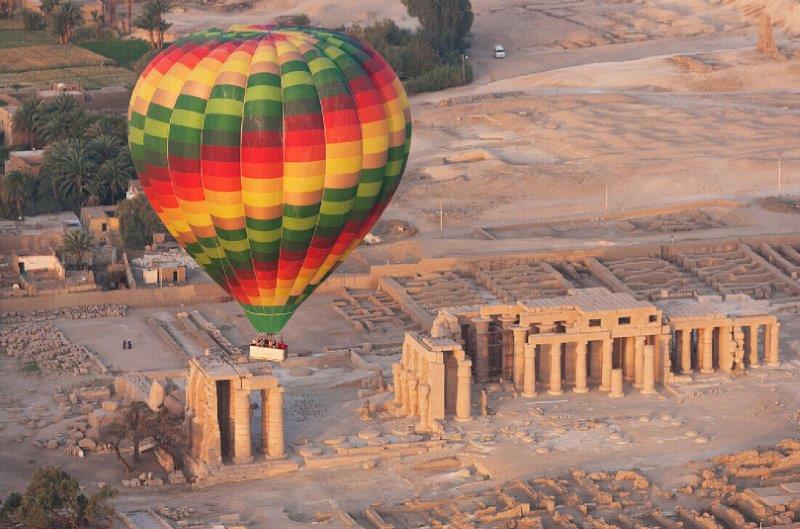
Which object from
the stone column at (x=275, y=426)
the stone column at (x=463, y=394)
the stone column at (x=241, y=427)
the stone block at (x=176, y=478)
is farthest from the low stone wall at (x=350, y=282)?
the stone block at (x=176, y=478)

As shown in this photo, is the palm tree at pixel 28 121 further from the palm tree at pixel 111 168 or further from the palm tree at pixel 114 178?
the palm tree at pixel 114 178

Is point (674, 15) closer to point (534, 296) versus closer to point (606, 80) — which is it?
point (606, 80)

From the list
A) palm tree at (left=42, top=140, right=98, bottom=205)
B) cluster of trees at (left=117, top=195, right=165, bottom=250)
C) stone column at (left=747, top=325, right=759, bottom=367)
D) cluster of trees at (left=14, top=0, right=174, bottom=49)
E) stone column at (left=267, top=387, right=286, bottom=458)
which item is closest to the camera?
stone column at (left=267, top=387, right=286, bottom=458)

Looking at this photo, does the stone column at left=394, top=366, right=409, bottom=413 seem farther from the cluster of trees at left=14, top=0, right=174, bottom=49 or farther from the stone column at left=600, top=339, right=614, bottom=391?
the cluster of trees at left=14, top=0, right=174, bottom=49

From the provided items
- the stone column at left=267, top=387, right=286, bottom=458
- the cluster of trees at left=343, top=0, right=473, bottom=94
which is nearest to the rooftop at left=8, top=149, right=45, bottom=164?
the cluster of trees at left=343, top=0, right=473, bottom=94

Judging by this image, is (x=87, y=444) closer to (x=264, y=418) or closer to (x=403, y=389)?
(x=264, y=418)

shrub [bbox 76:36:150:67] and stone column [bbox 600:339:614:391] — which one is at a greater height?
shrub [bbox 76:36:150:67]

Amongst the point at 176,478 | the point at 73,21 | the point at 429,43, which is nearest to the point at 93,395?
the point at 176,478
